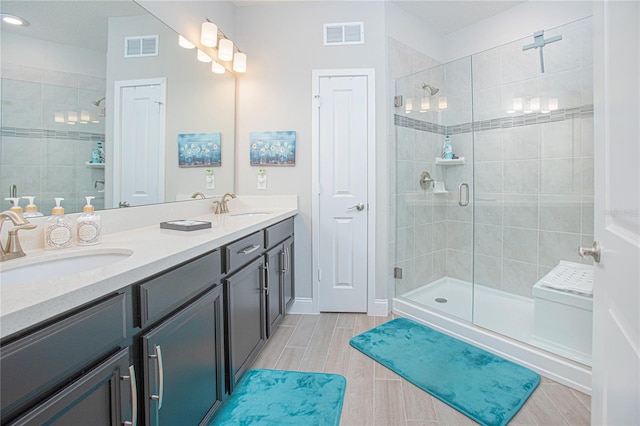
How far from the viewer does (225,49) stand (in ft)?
8.25

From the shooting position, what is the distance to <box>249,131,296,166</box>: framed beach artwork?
2779 millimetres

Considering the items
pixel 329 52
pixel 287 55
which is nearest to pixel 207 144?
pixel 287 55

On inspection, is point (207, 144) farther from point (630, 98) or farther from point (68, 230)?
point (630, 98)

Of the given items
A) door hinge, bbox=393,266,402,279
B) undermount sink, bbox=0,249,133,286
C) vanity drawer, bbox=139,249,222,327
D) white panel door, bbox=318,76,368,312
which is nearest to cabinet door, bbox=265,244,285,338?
white panel door, bbox=318,76,368,312

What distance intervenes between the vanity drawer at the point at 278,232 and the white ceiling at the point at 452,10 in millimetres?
2196

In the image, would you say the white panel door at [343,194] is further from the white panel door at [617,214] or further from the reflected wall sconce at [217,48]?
the white panel door at [617,214]

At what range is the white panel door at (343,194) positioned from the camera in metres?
2.73

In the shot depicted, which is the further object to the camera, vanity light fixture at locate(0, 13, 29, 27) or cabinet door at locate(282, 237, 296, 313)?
cabinet door at locate(282, 237, 296, 313)

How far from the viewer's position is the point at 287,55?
2.79 meters

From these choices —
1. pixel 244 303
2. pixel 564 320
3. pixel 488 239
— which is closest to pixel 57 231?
pixel 244 303

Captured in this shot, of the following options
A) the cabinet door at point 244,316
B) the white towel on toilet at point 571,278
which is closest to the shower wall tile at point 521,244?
the white towel on toilet at point 571,278

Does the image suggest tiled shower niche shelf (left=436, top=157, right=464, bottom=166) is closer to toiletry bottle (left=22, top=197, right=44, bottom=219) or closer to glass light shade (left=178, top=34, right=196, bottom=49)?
glass light shade (left=178, top=34, right=196, bottom=49)

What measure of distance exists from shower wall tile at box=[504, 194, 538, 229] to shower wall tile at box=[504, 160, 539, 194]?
59mm

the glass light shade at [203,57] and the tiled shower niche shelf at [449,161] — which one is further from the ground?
the glass light shade at [203,57]
